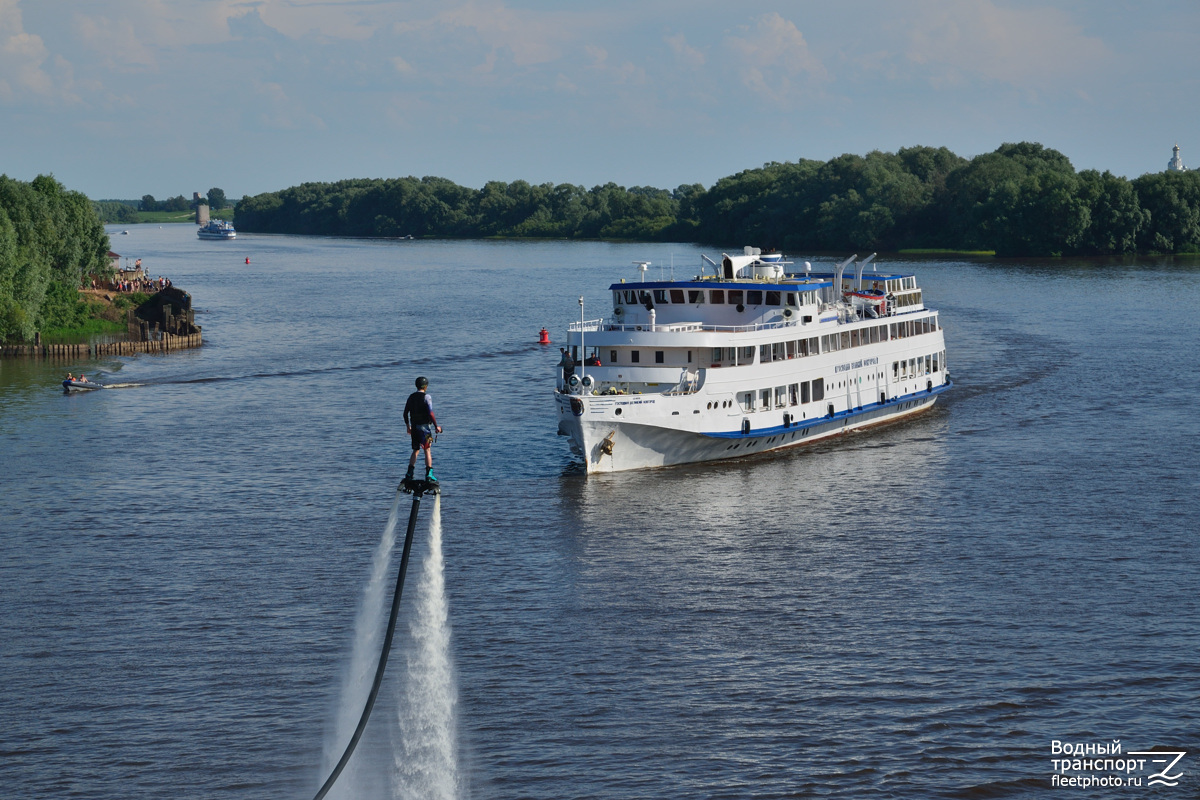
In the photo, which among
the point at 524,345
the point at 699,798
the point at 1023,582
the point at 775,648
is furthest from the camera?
the point at 524,345

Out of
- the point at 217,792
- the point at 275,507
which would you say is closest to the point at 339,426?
the point at 275,507

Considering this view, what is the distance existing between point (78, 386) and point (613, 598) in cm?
4851

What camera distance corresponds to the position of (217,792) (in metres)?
24.2

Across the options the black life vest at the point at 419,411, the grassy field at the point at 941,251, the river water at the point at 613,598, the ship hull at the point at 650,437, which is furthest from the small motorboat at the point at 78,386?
the grassy field at the point at 941,251

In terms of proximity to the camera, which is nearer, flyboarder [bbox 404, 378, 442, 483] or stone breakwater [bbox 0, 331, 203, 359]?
flyboarder [bbox 404, 378, 442, 483]

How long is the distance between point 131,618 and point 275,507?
1186cm

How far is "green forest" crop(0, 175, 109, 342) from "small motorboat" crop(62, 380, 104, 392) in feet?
53.6

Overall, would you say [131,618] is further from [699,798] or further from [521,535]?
[699,798]

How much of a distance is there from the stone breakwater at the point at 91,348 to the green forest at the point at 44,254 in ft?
3.64

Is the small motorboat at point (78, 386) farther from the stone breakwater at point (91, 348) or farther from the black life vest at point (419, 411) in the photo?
the black life vest at point (419, 411)

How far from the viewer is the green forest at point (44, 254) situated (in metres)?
85.7

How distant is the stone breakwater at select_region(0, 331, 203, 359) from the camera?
87.0m

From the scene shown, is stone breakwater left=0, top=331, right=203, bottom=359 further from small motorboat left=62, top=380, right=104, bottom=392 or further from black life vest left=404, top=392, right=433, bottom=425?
black life vest left=404, top=392, right=433, bottom=425

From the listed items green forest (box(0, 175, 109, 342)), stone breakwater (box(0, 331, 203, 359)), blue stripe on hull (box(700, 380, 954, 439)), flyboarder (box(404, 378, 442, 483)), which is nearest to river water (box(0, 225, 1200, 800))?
blue stripe on hull (box(700, 380, 954, 439))
